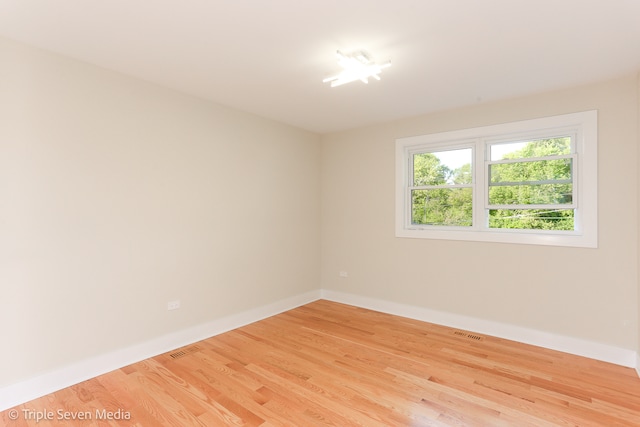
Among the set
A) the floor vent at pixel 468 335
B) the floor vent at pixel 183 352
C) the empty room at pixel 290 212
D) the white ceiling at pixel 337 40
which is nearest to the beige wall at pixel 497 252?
the empty room at pixel 290 212

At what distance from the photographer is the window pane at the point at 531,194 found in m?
3.21

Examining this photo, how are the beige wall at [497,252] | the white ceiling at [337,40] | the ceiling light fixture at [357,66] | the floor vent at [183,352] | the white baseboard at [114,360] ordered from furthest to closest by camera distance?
the floor vent at [183,352], the beige wall at [497,252], the ceiling light fixture at [357,66], the white baseboard at [114,360], the white ceiling at [337,40]

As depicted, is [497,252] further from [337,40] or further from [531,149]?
[337,40]

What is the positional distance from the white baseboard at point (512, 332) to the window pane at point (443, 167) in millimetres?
1604

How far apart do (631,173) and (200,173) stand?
4028 mm

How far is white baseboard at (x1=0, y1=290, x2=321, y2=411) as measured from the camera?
2.24m

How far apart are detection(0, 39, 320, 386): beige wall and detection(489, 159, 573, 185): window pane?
8.87ft

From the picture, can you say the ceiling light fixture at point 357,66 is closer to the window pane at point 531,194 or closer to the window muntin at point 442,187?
the window muntin at point 442,187

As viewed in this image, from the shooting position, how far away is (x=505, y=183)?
353 centimetres

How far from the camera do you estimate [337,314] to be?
164 inches

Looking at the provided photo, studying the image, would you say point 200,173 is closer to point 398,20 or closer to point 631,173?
point 398,20

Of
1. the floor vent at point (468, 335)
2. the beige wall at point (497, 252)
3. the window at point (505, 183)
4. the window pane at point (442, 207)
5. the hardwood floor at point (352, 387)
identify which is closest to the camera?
the hardwood floor at point (352, 387)

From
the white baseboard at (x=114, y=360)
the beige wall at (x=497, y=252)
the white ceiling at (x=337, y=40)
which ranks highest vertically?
the white ceiling at (x=337, y=40)

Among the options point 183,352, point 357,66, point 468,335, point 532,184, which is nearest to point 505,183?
point 532,184
